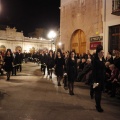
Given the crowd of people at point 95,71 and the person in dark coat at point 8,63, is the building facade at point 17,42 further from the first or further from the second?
the crowd of people at point 95,71

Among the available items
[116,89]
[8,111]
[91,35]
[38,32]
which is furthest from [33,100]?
[38,32]

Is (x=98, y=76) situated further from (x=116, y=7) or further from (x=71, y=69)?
(x=116, y=7)

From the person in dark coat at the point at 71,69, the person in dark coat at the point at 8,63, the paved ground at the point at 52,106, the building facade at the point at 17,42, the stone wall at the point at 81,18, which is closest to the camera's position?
the paved ground at the point at 52,106

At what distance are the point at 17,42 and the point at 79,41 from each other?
35.9m

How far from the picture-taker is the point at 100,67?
6.80 meters

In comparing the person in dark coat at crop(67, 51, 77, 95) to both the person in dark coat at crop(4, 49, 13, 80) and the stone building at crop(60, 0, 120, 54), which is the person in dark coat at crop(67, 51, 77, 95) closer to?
the person in dark coat at crop(4, 49, 13, 80)

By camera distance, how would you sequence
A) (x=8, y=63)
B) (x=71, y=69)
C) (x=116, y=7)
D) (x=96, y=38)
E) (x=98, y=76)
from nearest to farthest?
(x=98, y=76) < (x=71, y=69) < (x=8, y=63) < (x=116, y=7) < (x=96, y=38)

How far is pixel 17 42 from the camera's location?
176ft

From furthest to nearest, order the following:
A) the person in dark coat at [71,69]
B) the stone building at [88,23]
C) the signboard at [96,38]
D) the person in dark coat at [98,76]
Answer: the signboard at [96,38], the stone building at [88,23], the person in dark coat at [71,69], the person in dark coat at [98,76]

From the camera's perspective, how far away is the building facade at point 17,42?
51125mm

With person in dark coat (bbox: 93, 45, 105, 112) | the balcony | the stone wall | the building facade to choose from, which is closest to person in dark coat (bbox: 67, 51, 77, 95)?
person in dark coat (bbox: 93, 45, 105, 112)

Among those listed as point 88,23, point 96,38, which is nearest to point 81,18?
point 88,23

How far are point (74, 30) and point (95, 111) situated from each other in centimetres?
1441

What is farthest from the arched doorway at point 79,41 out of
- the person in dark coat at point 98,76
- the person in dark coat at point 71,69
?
the person in dark coat at point 98,76
